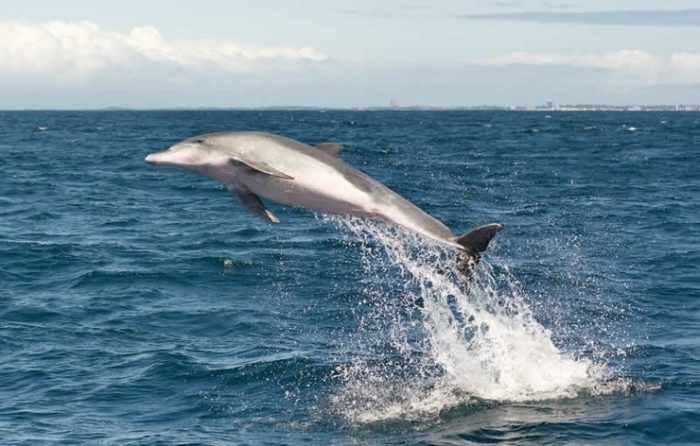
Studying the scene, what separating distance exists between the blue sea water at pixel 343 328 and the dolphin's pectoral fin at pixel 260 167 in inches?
110

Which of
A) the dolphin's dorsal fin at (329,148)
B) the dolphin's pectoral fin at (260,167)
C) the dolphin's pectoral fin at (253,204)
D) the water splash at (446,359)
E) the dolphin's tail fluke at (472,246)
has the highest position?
the dolphin's dorsal fin at (329,148)

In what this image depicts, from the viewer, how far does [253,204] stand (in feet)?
33.0

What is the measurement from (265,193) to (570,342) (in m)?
12.2

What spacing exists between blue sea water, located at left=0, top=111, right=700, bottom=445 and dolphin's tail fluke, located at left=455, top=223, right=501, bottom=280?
5.97 ft

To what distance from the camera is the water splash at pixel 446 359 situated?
1719 centimetres

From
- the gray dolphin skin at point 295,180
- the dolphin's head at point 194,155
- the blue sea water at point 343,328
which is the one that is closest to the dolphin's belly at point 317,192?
the gray dolphin skin at point 295,180

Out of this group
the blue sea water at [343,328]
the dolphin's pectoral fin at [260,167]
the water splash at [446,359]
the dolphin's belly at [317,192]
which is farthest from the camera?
the water splash at [446,359]

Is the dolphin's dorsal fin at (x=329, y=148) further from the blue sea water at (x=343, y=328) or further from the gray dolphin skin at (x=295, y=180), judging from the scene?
the blue sea water at (x=343, y=328)

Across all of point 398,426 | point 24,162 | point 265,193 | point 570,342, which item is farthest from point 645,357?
point 24,162

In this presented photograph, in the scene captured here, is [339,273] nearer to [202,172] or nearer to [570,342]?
[570,342]

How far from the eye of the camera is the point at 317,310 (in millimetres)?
23734

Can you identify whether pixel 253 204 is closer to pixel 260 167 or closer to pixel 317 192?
pixel 260 167

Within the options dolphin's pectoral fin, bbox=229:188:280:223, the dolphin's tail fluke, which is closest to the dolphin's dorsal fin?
dolphin's pectoral fin, bbox=229:188:280:223

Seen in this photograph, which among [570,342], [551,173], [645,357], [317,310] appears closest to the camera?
[645,357]
